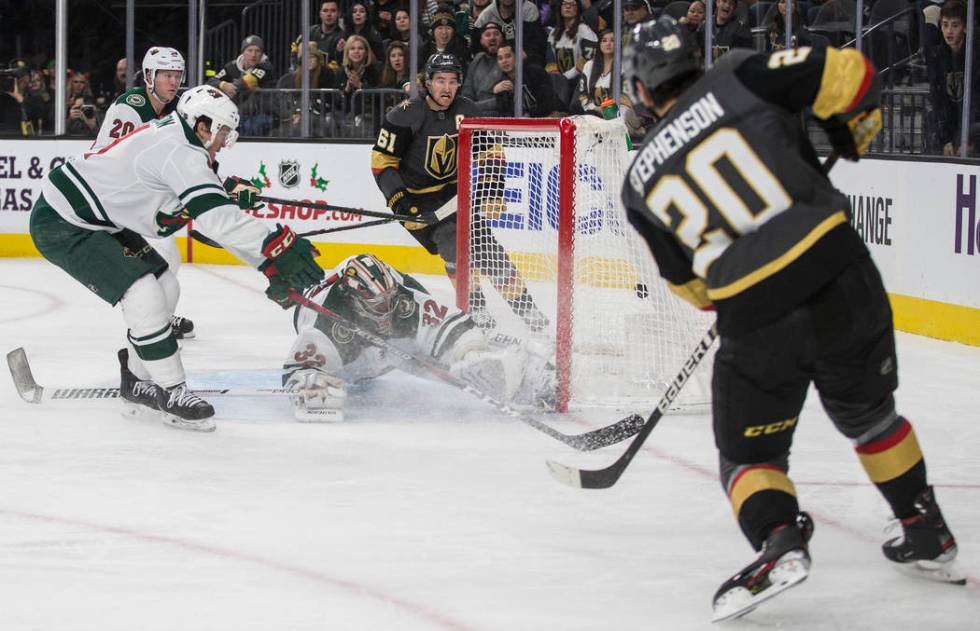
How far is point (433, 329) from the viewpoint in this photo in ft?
14.4

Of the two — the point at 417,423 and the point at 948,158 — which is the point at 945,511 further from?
the point at 948,158

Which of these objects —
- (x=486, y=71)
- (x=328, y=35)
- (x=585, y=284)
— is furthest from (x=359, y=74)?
(x=585, y=284)

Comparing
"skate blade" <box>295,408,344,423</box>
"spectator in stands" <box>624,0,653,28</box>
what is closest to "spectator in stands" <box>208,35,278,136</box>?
"spectator in stands" <box>624,0,653,28</box>

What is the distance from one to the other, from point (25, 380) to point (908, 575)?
2.86 metres

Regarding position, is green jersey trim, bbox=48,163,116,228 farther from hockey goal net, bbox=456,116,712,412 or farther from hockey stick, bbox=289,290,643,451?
hockey goal net, bbox=456,116,712,412

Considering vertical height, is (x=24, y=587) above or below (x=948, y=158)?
below

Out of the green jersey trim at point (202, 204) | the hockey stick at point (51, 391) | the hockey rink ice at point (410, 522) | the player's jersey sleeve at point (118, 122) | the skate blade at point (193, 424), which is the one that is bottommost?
the hockey rink ice at point (410, 522)

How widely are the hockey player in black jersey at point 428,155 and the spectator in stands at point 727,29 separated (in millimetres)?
2627

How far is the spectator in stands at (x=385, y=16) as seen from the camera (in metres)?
8.90

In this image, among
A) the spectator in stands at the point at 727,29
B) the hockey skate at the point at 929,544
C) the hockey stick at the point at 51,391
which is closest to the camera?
the hockey skate at the point at 929,544

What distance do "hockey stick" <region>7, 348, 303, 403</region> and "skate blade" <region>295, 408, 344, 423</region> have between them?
156 mm

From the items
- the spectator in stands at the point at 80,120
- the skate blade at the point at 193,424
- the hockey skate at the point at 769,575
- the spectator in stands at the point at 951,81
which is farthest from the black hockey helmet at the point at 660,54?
the spectator in stands at the point at 80,120

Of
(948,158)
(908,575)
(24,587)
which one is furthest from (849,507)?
(948,158)

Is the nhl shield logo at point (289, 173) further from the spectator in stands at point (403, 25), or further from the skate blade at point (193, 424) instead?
the skate blade at point (193, 424)
